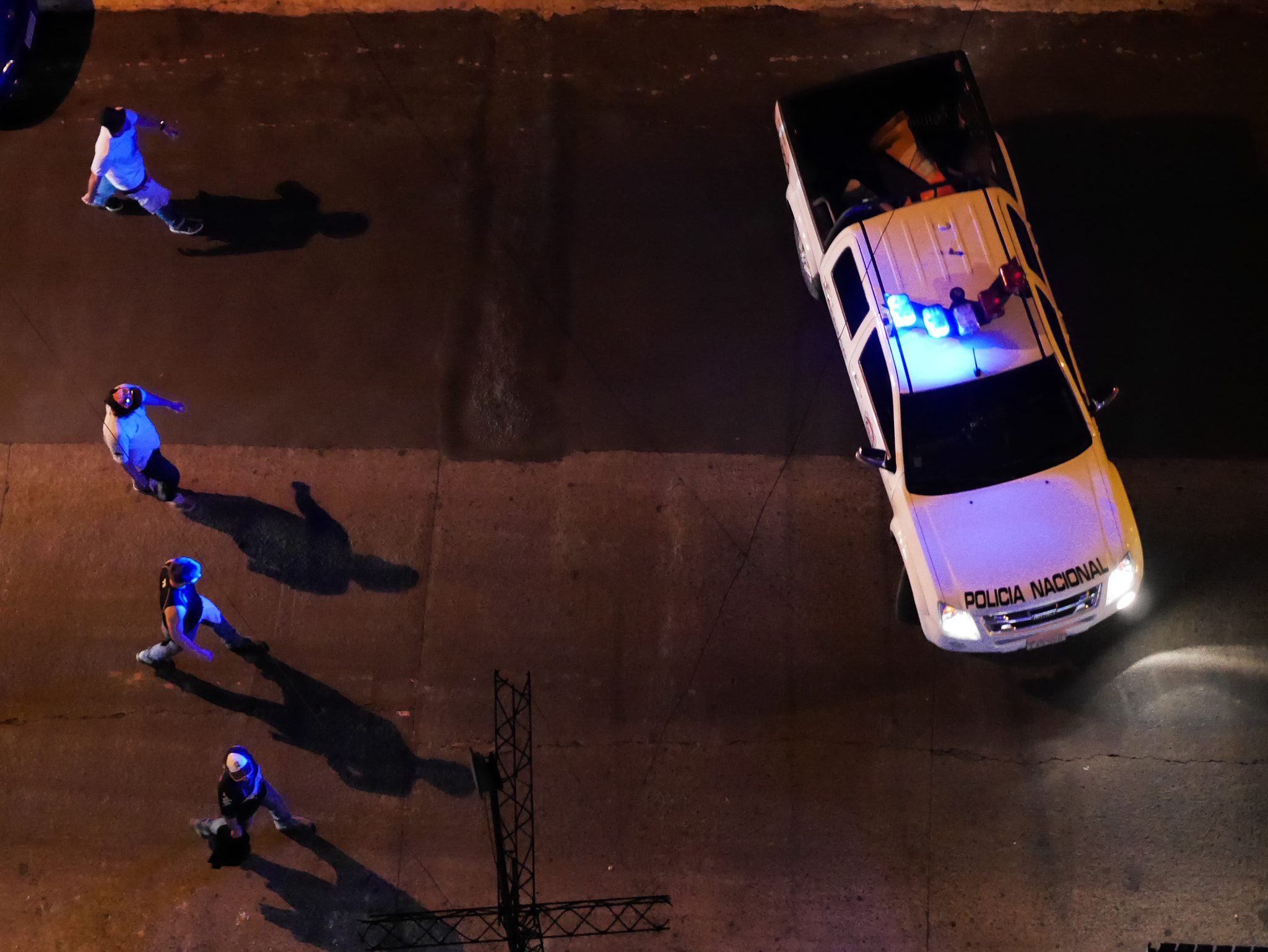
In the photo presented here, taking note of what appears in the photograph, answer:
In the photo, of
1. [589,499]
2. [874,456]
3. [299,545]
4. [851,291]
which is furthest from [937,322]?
[299,545]

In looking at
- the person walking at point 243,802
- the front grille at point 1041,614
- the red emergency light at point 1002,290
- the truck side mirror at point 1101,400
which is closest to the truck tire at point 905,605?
the front grille at point 1041,614

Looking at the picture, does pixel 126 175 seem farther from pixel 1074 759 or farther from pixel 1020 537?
pixel 1074 759

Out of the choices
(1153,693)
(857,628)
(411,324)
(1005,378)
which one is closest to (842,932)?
(857,628)

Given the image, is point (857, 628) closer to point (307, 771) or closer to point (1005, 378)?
point (1005, 378)

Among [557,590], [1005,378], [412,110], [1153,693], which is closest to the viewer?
[1005,378]

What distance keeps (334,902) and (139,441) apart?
4279mm

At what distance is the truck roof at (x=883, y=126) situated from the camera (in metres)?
7.88

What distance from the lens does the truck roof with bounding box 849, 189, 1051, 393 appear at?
686 cm

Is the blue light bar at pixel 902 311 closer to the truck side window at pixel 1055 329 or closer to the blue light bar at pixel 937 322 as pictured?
the blue light bar at pixel 937 322

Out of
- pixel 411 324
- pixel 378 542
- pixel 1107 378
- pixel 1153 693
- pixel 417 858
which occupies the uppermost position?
pixel 1107 378

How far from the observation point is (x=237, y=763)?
6.62m

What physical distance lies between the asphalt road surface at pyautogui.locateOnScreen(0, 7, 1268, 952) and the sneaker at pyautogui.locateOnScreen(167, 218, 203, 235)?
0.18 m

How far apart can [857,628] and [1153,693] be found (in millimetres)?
2517

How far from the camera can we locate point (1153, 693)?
752 centimetres
